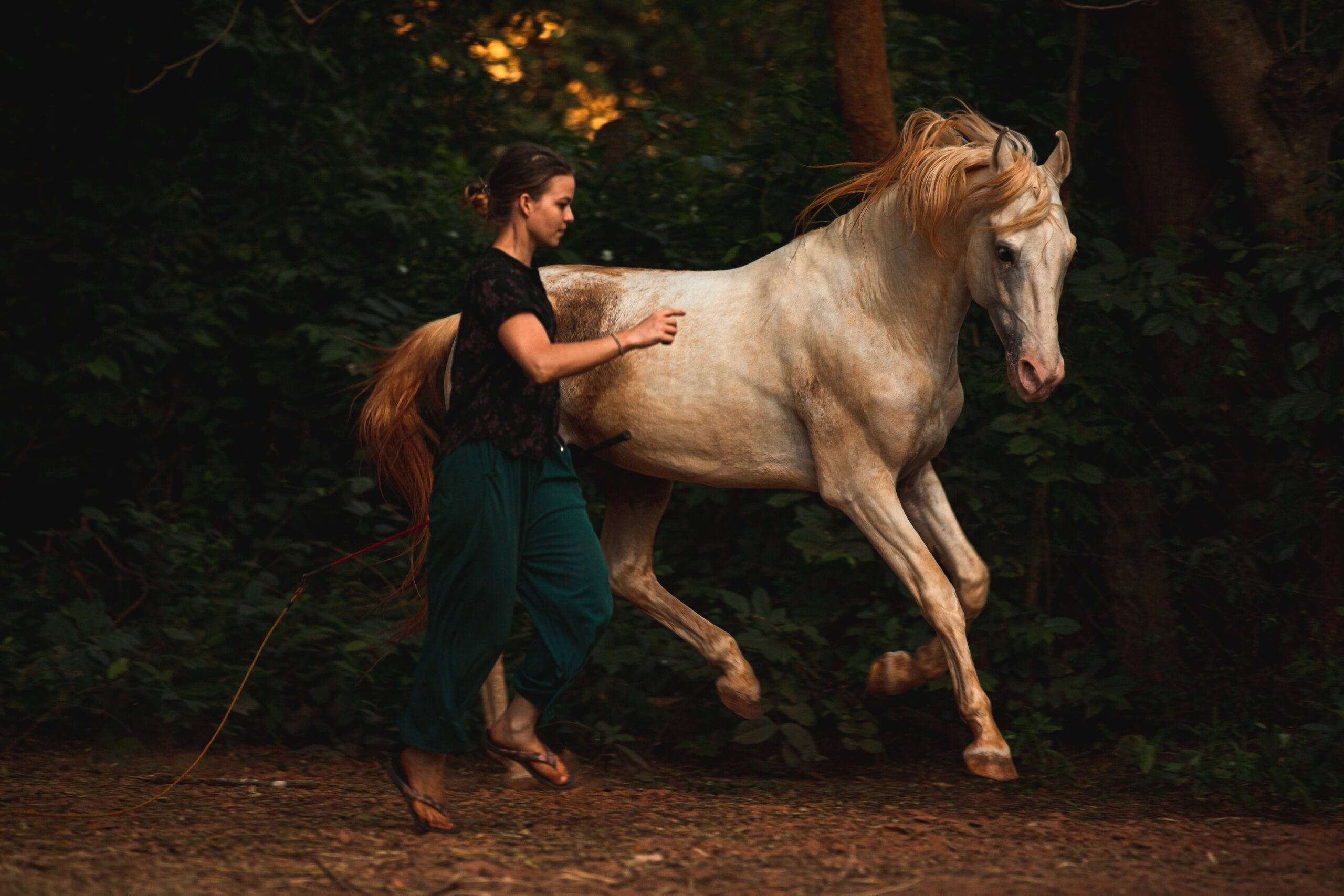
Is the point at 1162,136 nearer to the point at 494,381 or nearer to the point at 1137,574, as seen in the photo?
the point at 1137,574

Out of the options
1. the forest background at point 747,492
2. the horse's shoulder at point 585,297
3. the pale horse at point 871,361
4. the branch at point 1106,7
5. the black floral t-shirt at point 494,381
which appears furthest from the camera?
the forest background at point 747,492

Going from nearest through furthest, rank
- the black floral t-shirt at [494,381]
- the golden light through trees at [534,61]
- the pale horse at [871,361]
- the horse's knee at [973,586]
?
the black floral t-shirt at [494,381]
the pale horse at [871,361]
the horse's knee at [973,586]
the golden light through trees at [534,61]

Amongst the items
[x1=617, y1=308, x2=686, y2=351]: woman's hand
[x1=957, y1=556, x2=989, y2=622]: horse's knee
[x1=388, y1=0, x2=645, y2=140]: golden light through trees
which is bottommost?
[x1=957, y1=556, x2=989, y2=622]: horse's knee

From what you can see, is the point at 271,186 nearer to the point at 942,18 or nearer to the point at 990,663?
the point at 942,18

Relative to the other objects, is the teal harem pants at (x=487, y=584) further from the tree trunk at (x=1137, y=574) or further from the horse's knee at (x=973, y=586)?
the tree trunk at (x=1137, y=574)

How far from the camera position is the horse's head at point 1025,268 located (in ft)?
12.8

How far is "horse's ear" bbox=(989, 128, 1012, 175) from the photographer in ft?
13.1

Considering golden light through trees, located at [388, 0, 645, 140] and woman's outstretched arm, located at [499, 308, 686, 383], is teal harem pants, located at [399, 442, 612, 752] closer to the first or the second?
woman's outstretched arm, located at [499, 308, 686, 383]

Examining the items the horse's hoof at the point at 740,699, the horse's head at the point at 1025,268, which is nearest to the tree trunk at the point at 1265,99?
the horse's head at the point at 1025,268

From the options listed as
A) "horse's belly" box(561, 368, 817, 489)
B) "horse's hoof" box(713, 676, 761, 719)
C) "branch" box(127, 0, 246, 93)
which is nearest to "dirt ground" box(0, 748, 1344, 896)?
"horse's hoof" box(713, 676, 761, 719)

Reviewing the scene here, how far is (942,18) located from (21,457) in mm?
5429

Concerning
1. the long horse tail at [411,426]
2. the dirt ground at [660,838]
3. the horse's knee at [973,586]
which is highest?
the long horse tail at [411,426]

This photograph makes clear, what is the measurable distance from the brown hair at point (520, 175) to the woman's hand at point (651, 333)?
1.80 feet

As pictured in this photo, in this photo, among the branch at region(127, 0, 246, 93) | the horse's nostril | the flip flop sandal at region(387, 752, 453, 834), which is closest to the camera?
the flip flop sandal at region(387, 752, 453, 834)
